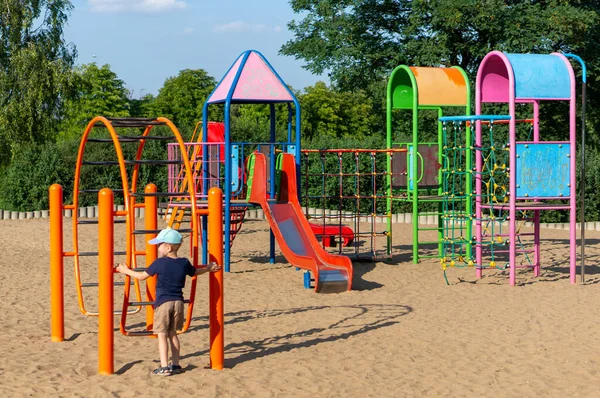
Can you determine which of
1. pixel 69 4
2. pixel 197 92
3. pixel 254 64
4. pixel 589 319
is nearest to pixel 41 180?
pixel 69 4

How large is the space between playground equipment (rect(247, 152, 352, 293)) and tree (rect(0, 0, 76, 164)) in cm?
1551

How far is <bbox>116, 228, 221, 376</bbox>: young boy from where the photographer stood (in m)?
6.95

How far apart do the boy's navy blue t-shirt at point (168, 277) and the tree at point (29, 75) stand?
21285 millimetres

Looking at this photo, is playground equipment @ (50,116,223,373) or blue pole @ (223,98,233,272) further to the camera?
blue pole @ (223,98,233,272)

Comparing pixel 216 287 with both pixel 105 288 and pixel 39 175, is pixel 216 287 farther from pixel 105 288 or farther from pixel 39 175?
pixel 39 175

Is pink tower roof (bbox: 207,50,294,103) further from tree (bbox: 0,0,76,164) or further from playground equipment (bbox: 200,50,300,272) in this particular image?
tree (bbox: 0,0,76,164)

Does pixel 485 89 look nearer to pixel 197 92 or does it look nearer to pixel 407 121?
pixel 407 121

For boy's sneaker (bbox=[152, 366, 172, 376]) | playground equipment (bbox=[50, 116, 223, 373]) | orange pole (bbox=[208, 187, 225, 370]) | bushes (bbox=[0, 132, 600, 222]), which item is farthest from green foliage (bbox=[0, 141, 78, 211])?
boy's sneaker (bbox=[152, 366, 172, 376])

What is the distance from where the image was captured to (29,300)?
10602 mm

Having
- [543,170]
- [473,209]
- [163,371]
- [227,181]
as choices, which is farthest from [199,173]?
[163,371]

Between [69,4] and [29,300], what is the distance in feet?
69.3

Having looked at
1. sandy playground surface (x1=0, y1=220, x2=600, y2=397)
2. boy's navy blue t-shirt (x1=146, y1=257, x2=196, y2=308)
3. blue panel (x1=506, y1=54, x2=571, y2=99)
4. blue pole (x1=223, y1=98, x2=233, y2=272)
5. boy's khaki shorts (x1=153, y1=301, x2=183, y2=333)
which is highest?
blue panel (x1=506, y1=54, x2=571, y2=99)

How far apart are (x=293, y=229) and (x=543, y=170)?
3434mm

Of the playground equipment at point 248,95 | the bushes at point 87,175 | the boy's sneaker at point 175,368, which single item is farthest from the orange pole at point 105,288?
the bushes at point 87,175
